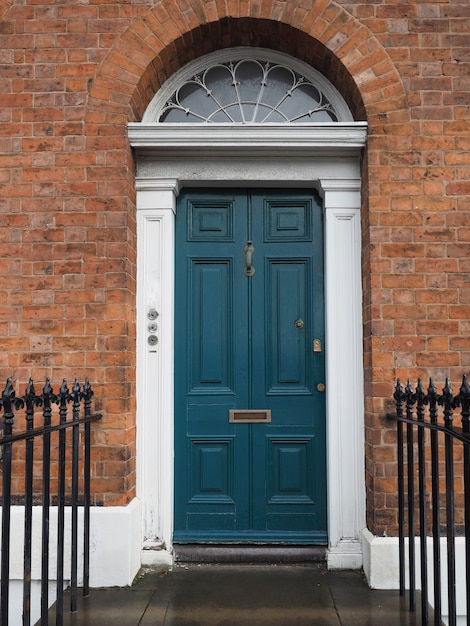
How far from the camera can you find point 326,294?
4.25m

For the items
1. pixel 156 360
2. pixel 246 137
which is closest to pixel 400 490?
pixel 156 360

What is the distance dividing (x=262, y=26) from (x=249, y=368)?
8.32ft

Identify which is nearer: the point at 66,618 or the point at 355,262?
the point at 66,618

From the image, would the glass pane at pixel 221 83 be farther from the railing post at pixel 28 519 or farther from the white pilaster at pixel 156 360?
the railing post at pixel 28 519

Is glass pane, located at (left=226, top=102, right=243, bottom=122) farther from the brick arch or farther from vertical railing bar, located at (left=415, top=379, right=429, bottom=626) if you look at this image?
vertical railing bar, located at (left=415, top=379, right=429, bottom=626)

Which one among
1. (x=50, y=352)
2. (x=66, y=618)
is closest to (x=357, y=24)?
(x=50, y=352)

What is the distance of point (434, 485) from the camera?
2773 mm

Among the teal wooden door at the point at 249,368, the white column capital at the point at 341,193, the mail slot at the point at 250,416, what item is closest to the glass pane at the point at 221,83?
the teal wooden door at the point at 249,368

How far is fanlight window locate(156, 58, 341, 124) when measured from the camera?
172 inches

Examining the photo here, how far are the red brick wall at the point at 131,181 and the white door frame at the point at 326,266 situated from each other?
0.50ft

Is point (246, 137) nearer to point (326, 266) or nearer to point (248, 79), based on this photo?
point (248, 79)

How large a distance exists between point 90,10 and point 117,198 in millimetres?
1403

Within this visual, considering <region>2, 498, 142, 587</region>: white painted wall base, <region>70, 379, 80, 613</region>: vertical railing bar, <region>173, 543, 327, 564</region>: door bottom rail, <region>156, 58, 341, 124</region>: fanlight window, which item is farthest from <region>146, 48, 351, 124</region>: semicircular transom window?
<region>173, 543, 327, 564</region>: door bottom rail

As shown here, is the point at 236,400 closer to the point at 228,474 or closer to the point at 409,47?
the point at 228,474
